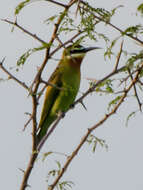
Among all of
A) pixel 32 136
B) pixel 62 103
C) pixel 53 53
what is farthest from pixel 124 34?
pixel 62 103

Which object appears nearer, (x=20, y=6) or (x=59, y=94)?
(x=20, y=6)

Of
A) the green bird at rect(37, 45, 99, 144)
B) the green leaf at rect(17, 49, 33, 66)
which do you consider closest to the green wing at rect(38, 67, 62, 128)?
the green bird at rect(37, 45, 99, 144)

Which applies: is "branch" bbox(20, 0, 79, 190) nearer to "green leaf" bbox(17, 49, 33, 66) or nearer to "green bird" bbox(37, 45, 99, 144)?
"green leaf" bbox(17, 49, 33, 66)

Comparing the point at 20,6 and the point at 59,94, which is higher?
the point at 59,94

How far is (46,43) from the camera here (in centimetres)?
183

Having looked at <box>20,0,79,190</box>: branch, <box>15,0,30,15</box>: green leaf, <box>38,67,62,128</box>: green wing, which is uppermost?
<box>38,67,62,128</box>: green wing

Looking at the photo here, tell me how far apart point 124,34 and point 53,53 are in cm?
35

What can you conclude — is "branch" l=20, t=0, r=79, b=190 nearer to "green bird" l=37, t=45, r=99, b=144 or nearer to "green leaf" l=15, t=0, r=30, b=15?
"green leaf" l=15, t=0, r=30, b=15

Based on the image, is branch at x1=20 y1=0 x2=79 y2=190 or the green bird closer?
branch at x1=20 y1=0 x2=79 y2=190

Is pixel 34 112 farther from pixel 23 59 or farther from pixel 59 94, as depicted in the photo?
pixel 59 94

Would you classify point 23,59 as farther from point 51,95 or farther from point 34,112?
point 51,95

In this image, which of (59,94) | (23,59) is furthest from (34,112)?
(59,94)

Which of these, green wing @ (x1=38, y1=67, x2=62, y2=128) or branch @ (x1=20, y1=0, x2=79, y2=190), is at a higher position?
green wing @ (x1=38, y1=67, x2=62, y2=128)

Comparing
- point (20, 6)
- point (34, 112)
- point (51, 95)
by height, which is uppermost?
point (51, 95)
